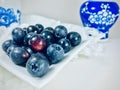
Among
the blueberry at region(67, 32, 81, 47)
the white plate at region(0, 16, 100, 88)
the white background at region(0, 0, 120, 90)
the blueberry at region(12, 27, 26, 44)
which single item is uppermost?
the blueberry at region(12, 27, 26, 44)

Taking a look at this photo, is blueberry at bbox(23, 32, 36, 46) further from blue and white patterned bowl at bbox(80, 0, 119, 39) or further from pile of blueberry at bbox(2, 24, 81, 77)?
blue and white patterned bowl at bbox(80, 0, 119, 39)

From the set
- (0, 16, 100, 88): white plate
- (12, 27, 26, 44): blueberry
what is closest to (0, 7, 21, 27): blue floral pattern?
(0, 16, 100, 88): white plate

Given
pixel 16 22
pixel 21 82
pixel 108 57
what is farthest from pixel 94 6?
pixel 21 82

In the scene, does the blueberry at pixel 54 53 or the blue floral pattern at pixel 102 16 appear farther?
the blue floral pattern at pixel 102 16

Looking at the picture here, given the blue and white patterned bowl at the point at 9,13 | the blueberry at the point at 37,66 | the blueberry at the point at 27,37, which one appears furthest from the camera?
the blue and white patterned bowl at the point at 9,13

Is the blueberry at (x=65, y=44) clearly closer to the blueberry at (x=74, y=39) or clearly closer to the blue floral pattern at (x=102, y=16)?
the blueberry at (x=74, y=39)

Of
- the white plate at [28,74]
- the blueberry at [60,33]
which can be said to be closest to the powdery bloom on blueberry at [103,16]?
the white plate at [28,74]

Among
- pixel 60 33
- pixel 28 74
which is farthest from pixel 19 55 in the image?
pixel 60 33

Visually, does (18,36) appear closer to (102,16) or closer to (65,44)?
(65,44)
